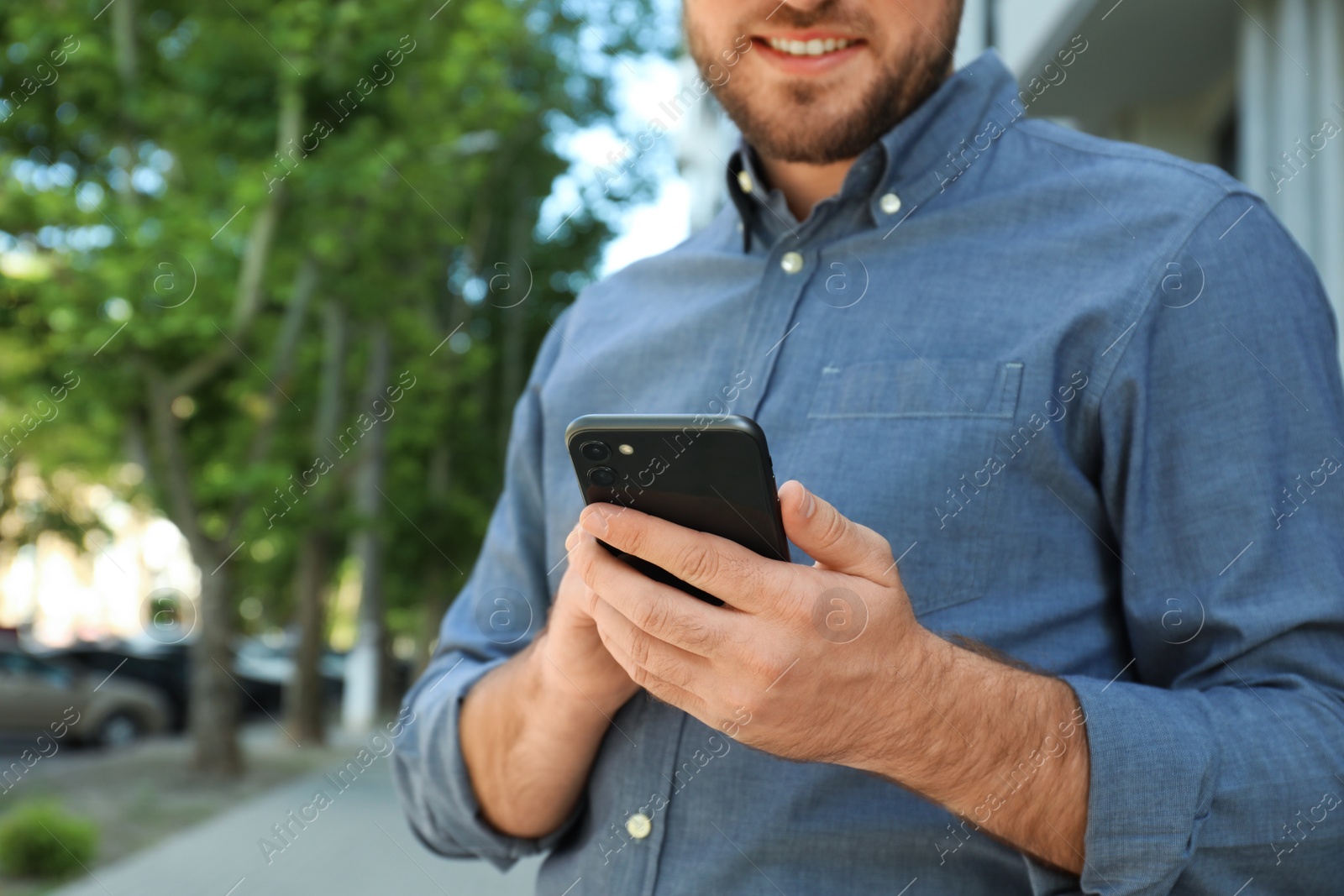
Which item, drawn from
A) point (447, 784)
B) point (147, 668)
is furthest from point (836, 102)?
point (147, 668)

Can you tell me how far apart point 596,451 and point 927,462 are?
47 cm

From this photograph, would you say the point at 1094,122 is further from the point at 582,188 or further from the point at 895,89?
the point at 582,188

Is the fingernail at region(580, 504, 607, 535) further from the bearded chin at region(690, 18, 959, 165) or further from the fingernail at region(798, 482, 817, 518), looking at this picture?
the bearded chin at region(690, 18, 959, 165)

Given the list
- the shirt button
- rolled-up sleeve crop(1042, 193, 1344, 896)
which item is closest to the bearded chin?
rolled-up sleeve crop(1042, 193, 1344, 896)

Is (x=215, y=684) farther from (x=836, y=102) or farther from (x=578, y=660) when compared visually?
(x=836, y=102)

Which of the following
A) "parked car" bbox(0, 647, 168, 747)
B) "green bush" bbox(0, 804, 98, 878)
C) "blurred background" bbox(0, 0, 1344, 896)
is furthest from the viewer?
"parked car" bbox(0, 647, 168, 747)

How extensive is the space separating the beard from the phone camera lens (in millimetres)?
709

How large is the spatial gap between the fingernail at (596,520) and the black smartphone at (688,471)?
60mm

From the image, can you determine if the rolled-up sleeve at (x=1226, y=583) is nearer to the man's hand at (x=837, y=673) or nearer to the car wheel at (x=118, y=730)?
the man's hand at (x=837, y=673)

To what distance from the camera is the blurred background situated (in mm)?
6625

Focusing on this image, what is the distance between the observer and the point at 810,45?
5.36 ft

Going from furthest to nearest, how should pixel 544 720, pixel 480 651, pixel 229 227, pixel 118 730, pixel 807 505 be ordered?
pixel 118 730, pixel 229 227, pixel 480 651, pixel 544 720, pixel 807 505

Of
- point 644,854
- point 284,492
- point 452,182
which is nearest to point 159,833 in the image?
point 284,492

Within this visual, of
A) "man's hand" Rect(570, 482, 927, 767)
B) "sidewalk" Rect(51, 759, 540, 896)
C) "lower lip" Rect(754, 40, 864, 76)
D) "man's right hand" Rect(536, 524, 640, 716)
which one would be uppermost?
"lower lip" Rect(754, 40, 864, 76)
